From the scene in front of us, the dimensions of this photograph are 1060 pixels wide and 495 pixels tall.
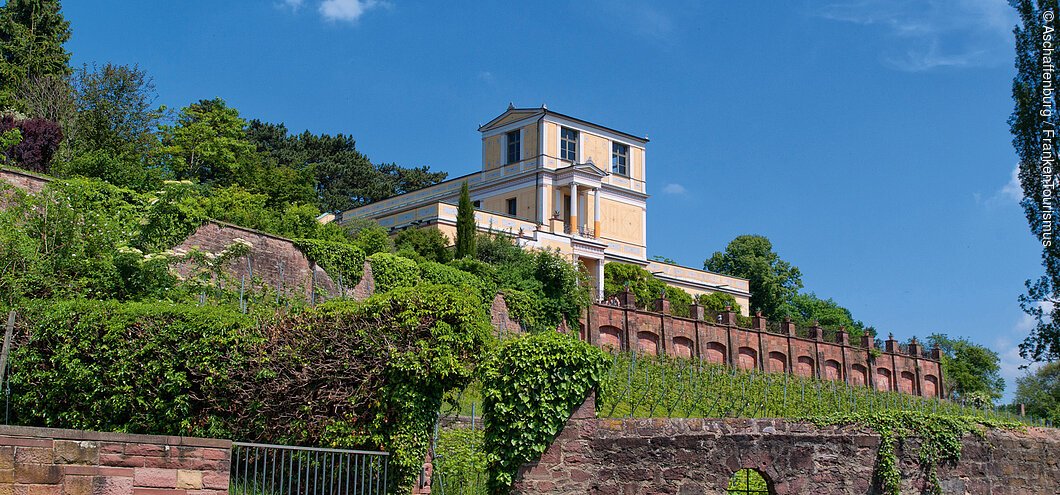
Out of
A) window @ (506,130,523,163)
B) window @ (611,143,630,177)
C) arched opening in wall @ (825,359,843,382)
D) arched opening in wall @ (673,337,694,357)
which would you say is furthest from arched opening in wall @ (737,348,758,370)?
window @ (506,130,523,163)

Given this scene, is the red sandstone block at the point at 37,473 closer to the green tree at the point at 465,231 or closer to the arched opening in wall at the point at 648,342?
the green tree at the point at 465,231

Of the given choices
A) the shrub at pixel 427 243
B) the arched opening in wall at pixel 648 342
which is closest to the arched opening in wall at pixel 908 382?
the arched opening in wall at pixel 648 342

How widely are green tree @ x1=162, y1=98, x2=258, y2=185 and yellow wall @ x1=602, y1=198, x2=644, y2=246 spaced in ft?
60.3

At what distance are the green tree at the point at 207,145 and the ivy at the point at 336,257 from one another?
1128 cm

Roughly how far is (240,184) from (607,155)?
2087cm

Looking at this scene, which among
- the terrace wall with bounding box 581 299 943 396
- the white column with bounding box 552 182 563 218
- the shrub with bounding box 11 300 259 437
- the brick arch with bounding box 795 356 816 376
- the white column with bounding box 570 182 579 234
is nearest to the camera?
the shrub with bounding box 11 300 259 437

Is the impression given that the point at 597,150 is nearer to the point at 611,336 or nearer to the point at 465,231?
the point at 465,231

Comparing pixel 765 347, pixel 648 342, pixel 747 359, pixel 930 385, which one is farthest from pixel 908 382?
pixel 648 342

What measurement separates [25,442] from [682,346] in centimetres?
3259

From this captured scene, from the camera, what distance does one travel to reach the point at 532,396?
14562mm

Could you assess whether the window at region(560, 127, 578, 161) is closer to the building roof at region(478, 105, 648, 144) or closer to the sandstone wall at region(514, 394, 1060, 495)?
the building roof at region(478, 105, 648, 144)

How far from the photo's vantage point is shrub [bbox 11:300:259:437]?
54.4 ft

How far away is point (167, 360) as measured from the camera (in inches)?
660

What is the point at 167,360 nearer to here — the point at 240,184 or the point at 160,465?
the point at 160,465
